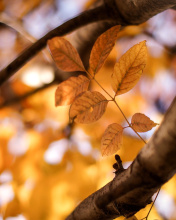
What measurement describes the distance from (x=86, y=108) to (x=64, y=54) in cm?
9

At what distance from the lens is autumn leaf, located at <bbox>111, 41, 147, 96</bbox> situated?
318mm

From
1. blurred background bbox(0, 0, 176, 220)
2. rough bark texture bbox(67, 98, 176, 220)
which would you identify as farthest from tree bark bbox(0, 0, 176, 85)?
rough bark texture bbox(67, 98, 176, 220)

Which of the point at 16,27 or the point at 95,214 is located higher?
the point at 16,27

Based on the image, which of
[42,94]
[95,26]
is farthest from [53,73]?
[95,26]

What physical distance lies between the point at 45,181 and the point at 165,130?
1.39 ft

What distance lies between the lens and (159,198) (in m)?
0.52

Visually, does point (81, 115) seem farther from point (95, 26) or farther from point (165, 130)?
point (95, 26)

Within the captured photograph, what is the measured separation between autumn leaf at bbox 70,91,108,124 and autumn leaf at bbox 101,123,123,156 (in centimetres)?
4

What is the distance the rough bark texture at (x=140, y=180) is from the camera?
236 mm

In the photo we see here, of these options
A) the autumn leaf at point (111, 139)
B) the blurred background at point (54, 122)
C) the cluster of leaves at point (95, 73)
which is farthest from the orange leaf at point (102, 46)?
the blurred background at point (54, 122)

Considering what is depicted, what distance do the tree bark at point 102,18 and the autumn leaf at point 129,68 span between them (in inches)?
5.9

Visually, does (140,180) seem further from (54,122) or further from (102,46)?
(54,122)

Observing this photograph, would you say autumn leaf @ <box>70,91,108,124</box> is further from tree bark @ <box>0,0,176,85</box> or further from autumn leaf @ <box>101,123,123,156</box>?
tree bark @ <box>0,0,176,85</box>

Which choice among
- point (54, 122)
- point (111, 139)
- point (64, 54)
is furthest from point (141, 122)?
point (54, 122)
